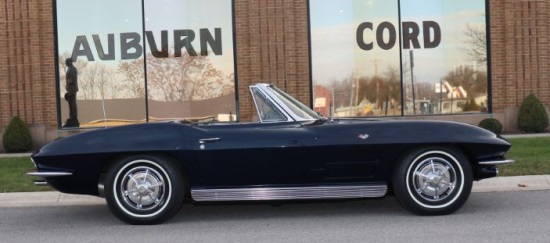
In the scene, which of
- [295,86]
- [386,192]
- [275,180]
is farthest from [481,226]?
[295,86]

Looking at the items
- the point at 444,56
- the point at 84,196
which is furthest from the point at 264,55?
the point at 84,196

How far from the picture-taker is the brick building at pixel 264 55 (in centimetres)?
1432

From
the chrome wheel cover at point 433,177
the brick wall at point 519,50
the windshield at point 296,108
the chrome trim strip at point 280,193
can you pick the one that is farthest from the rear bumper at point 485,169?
the brick wall at point 519,50

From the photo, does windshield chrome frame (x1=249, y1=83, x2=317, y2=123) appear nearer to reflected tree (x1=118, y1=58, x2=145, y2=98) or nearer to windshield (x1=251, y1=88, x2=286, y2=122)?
windshield (x1=251, y1=88, x2=286, y2=122)

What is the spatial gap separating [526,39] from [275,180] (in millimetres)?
9835

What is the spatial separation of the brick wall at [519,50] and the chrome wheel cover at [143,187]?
1008 cm

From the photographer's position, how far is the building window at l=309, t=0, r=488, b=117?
14789 mm

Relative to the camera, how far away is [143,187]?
6.50 metres

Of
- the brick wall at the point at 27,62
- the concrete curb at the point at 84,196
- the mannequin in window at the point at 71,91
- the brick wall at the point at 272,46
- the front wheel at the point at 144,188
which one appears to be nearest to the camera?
the front wheel at the point at 144,188

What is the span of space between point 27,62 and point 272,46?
517 cm

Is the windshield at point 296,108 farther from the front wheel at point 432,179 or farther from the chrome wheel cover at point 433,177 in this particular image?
the chrome wheel cover at point 433,177

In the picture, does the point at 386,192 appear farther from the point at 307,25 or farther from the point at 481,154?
the point at 307,25

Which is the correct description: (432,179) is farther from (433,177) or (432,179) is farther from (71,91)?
(71,91)

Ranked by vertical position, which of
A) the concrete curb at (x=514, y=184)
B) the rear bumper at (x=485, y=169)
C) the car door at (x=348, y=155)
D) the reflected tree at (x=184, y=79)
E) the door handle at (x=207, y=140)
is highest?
the reflected tree at (x=184, y=79)
